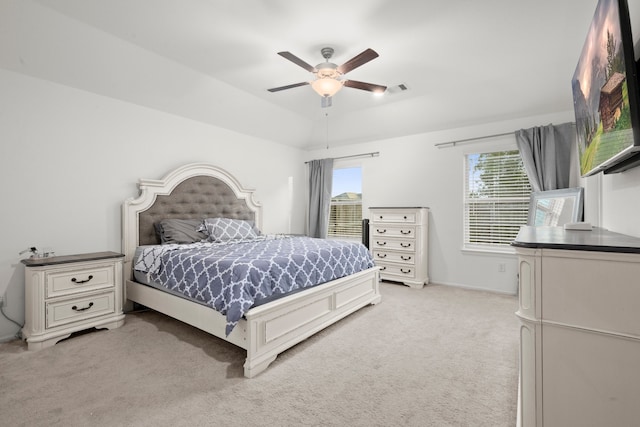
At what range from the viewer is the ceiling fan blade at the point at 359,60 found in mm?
2238

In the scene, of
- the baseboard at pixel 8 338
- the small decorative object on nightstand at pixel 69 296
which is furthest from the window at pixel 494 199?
the baseboard at pixel 8 338

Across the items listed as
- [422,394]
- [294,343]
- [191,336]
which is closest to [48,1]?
[191,336]

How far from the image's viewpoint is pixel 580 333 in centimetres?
107

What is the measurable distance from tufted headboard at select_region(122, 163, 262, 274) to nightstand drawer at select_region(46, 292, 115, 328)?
57 cm

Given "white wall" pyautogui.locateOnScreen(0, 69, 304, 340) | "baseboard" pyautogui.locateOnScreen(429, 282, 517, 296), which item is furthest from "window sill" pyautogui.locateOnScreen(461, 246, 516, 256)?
"white wall" pyautogui.locateOnScreen(0, 69, 304, 340)

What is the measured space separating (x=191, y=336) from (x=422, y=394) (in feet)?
6.39

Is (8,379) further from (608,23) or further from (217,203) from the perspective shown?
(608,23)

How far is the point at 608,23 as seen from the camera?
4.37 ft

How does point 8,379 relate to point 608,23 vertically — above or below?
below

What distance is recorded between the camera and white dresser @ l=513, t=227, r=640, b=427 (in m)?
1.00

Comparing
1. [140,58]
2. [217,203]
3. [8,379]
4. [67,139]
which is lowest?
[8,379]

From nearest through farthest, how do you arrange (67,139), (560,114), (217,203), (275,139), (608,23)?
(608,23), (67,139), (560,114), (217,203), (275,139)

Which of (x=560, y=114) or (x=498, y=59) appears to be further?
(x=560, y=114)

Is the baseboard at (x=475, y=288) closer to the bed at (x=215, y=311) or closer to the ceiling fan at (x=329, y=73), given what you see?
the bed at (x=215, y=311)
